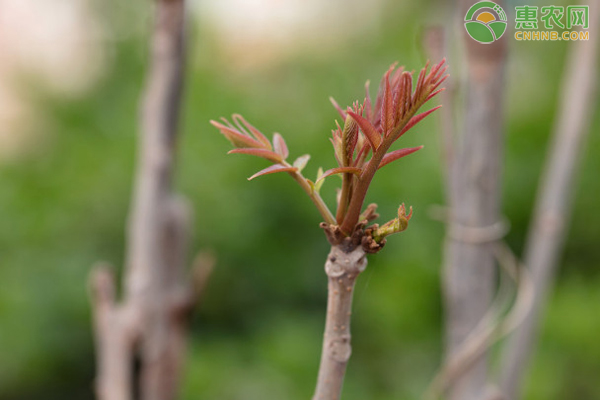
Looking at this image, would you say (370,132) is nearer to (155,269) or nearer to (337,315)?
(337,315)

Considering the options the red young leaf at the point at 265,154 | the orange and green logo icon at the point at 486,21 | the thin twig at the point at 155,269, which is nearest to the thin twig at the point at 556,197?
the orange and green logo icon at the point at 486,21

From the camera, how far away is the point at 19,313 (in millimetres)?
977

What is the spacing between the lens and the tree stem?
0.22 metres

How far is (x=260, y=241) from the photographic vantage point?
42.4 inches

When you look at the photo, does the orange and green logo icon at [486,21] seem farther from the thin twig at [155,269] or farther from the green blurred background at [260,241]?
the green blurred background at [260,241]

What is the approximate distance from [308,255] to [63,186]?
445mm

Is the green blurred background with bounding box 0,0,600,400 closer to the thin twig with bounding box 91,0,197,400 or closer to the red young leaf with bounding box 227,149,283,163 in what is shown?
the thin twig with bounding box 91,0,197,400

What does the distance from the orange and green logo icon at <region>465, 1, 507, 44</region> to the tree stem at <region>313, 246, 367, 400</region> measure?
270mm

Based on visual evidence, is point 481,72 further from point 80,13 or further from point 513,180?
point 80,13

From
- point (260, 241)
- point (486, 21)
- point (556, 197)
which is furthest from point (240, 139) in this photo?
point (260, 241)

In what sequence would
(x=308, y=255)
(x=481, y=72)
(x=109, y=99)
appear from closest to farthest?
1. (x=481, y=72)
2. (x=308, y=255)
3. (x=109, y=99)

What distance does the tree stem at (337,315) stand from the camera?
8.7 inches

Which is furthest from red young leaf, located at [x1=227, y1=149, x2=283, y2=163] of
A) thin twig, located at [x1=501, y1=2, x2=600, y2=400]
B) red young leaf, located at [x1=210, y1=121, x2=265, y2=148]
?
thin twig, located at [x1=501, y1=2, x2=600, y2=400]

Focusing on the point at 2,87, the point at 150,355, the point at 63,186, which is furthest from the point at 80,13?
the point at 150,355
